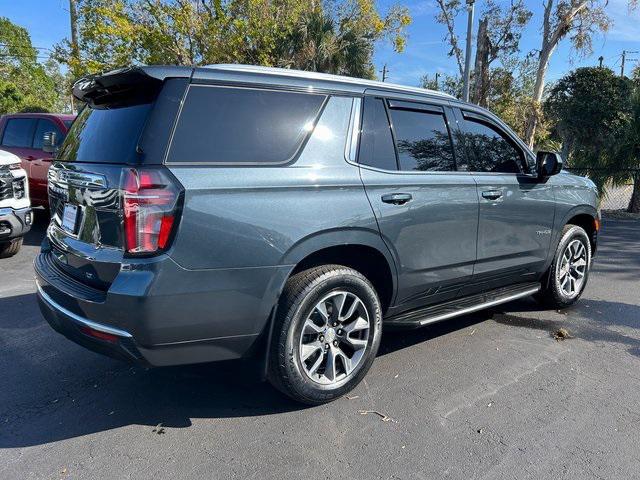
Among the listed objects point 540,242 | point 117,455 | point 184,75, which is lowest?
point 117,455

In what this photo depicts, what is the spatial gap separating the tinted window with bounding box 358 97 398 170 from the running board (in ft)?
3.50

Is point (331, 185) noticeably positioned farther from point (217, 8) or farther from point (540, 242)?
point (217, 8)

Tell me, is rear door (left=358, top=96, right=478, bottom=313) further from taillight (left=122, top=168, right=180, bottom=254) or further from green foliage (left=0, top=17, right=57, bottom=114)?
green foliage (left=0, top=17, right=57, bottom=114)

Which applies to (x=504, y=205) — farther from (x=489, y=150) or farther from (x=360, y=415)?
(x=360, y=415)

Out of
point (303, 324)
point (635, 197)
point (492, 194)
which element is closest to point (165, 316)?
point (303, 324)

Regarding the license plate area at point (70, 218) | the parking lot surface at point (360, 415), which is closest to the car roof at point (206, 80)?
the license plate area at point (70, 218)

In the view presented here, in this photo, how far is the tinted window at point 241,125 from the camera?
266 centimetres

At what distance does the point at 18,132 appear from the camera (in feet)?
29.3

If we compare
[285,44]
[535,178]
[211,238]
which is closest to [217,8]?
[285,44]

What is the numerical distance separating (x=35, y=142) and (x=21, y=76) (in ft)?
153

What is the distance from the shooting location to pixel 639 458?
2654mm

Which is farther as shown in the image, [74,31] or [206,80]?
[74,31]

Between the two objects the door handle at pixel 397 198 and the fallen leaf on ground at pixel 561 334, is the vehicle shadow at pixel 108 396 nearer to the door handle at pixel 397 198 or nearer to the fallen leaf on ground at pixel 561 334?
the door handle at pixel 397 198

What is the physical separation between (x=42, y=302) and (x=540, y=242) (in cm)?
396
